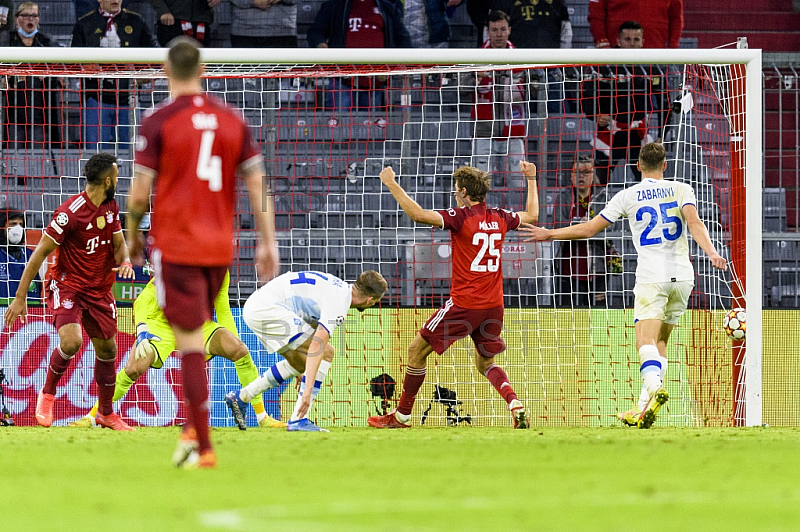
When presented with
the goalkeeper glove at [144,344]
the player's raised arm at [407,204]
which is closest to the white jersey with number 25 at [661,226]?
the player's raised arm at [407,204]

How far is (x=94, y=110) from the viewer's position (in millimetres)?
13203

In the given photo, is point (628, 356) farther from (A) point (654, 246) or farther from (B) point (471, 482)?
(B) point (471, 482)

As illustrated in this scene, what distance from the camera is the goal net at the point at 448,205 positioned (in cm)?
1087

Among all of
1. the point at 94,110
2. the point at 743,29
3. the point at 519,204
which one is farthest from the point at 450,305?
the point at 743,29

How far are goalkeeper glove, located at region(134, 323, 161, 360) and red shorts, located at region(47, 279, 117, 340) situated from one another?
0.28m

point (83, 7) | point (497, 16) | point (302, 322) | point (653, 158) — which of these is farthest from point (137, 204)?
point (83, 7)

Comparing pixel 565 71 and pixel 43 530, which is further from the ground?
pixel 565 71

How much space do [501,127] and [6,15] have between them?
6.97 meters

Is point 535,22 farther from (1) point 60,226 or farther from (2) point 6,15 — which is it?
(1) point 60,226

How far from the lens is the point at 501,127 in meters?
13.0

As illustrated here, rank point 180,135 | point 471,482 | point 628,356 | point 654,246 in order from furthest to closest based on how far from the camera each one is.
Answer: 1. point 628,356
2. point 654,246
3. point 180,135
4. point 471,482

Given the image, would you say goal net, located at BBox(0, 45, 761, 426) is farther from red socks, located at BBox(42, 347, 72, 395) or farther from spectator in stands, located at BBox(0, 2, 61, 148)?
red socks, located at BBox(42, 347, 72, 395)

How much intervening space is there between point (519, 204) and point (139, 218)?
7.83m

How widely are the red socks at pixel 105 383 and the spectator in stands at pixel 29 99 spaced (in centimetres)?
336
